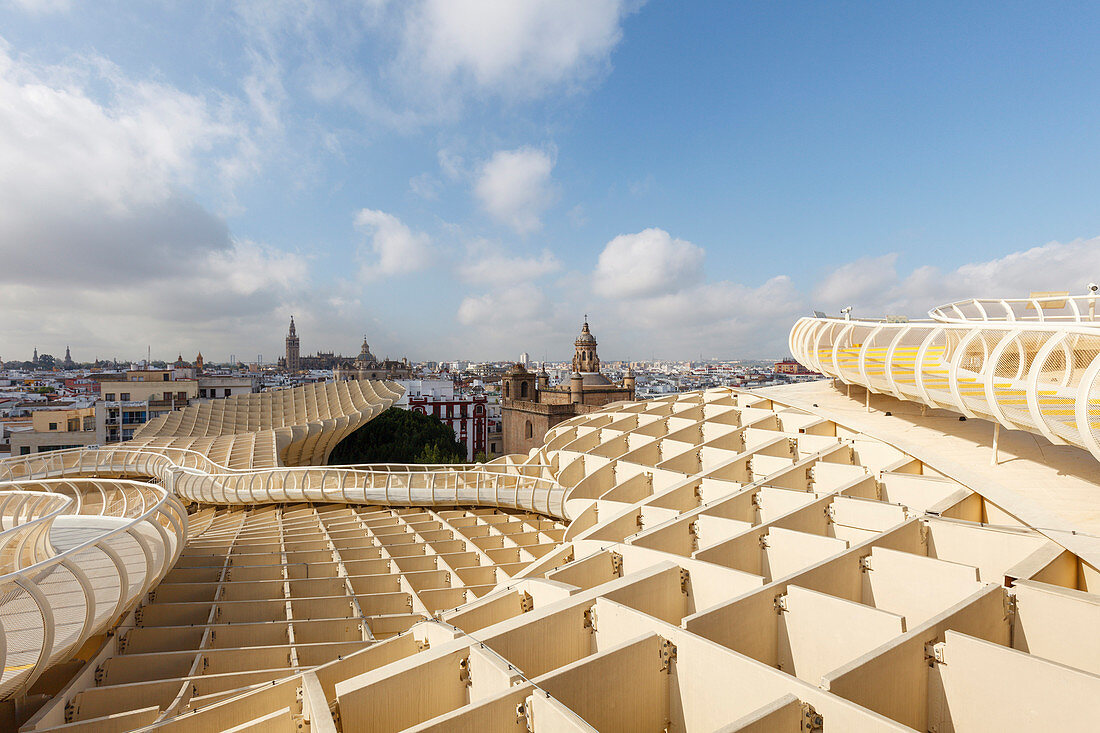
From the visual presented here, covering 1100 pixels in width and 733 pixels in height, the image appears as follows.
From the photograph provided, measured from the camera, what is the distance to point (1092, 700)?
203 inches

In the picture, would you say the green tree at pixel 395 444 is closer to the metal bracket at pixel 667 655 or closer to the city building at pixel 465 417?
the city building at pixel 465 417

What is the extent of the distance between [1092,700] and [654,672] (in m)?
4.04

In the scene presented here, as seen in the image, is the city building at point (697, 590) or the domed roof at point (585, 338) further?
the domed roof at point (585, 338)

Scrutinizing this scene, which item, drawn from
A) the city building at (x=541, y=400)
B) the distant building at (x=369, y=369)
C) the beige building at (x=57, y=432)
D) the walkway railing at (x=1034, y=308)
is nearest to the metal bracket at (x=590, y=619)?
the walkway railing at (x=1034, y=308)

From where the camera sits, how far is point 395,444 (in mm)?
55156

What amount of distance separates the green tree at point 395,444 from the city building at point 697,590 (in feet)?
115

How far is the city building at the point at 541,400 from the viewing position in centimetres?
7144

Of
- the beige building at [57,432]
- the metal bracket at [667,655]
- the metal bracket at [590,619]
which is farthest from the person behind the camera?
the beige building at [57,432]

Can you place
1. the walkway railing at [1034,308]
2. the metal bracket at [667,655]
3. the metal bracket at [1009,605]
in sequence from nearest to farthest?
the metal bracket at [667,655]
the metal bracket at [1009,605]
the walkway railing at [1034,308]

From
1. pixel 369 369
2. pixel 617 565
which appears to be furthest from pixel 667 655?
pixel 369 369

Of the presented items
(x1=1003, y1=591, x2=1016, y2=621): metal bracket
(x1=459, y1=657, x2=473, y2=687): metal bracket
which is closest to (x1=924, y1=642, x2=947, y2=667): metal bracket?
(x1=1003, y1=591, x2=1016, y2=621): metal bracket

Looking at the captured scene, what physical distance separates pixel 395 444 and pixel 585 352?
154ft

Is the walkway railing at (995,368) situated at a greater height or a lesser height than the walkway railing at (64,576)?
greater

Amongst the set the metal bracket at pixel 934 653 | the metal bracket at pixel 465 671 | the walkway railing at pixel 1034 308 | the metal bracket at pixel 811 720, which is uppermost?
the walkway railing at pixel 1034 308
